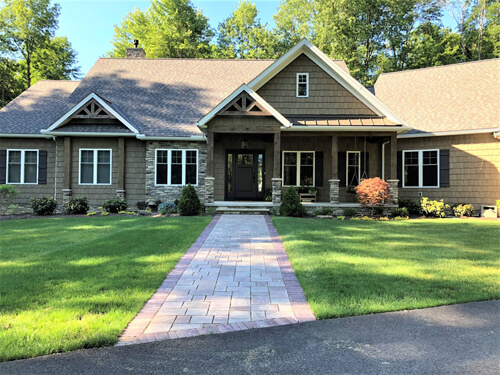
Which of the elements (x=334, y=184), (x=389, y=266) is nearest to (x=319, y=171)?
(x=334, y=184)

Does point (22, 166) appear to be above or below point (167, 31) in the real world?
below

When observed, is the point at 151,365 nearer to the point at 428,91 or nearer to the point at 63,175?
the point at 63,175

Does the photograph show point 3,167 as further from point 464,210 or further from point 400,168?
point 464,210

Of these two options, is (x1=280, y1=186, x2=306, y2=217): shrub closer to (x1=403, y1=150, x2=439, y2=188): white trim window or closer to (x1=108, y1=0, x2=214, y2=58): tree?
(x1=403, y1=150, x2=439, y2=188): white trim window

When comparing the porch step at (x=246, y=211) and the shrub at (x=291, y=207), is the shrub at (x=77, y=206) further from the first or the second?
the shrub at (x=291, y=207)

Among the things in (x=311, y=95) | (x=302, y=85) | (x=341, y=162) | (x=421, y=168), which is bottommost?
(x=421, y=168)

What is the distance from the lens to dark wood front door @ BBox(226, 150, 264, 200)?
15297 millimetres

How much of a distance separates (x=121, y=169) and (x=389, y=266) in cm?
1180

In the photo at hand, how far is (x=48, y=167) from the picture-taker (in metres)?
14.6

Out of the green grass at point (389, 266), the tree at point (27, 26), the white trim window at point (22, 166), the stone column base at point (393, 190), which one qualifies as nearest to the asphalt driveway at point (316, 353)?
the green grass at point (389, 266)

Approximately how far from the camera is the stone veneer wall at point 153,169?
14.3m

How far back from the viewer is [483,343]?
3.08 metres

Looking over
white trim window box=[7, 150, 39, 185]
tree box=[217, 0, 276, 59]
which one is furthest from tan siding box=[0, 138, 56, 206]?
tree box=[217, 0, 276, 59]

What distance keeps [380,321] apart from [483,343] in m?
0.90
